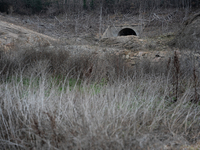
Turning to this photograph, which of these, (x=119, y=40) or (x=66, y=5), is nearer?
(x=119, y=40)

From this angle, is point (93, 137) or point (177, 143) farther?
point (177, 143)

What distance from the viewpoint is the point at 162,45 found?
9281 mm

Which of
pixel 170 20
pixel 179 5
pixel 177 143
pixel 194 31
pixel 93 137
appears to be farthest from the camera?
pixel 179 5

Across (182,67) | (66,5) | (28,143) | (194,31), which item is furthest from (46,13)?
(28,143)

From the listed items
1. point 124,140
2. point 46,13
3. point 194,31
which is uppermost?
point 46,13

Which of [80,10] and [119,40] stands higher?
[80,10]

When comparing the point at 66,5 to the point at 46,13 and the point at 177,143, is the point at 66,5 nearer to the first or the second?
the point at 46,13

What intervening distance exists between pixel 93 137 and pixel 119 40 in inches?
351

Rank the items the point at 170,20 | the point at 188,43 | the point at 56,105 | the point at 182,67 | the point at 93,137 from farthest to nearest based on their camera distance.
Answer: the point at 170,20 < the point at 188,43 < the point at 182,67 < the point at 56,105 < the point at 93,137

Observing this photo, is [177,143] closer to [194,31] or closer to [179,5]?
[194,31]

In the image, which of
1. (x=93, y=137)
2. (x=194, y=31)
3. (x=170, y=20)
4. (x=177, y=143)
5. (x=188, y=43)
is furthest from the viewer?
(x=170, y=20)

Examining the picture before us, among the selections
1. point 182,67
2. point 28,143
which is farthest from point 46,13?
point 28,143

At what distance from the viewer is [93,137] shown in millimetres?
1438

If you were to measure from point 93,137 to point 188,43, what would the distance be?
724 cm
